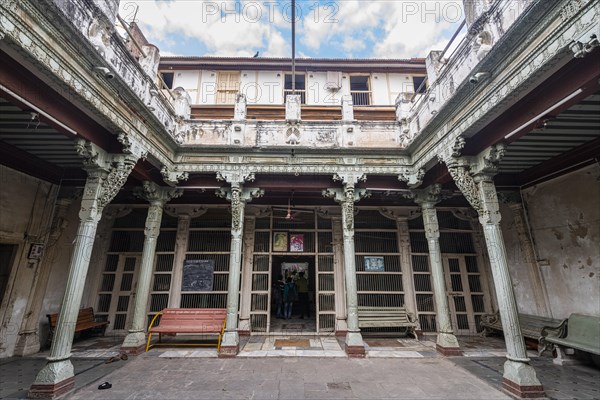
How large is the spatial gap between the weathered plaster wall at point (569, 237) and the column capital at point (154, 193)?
9.60 m

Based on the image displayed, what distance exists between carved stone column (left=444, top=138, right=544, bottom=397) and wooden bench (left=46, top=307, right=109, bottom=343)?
924 centimetres

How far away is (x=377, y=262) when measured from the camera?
29.3 ft

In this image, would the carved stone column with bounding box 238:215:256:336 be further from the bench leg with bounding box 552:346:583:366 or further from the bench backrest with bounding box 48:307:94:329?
the bench leg with bounding box 552:346:583:366

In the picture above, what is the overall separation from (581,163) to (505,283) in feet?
12.1

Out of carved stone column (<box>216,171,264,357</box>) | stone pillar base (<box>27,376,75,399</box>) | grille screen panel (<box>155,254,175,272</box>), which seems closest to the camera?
stone pillar base (<box>27,376,75,399</box>)

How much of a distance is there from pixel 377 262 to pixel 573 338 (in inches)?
180

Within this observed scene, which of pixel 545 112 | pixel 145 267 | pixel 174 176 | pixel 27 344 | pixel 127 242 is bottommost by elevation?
pixel 27 344

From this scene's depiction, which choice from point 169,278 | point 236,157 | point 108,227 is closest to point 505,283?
point 236,157

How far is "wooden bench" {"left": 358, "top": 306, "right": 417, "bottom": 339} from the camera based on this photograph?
7949mm

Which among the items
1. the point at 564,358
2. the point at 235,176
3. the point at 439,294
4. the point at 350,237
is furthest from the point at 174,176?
the point at 564,358

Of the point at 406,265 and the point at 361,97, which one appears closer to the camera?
the point at 406,265

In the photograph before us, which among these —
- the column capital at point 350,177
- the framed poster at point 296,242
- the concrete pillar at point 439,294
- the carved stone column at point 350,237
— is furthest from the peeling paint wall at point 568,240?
the framed poster at point 296,242

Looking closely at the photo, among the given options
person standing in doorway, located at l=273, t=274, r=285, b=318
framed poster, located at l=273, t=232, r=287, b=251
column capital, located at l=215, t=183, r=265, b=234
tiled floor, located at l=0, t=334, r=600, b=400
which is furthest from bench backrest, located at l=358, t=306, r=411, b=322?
column capital, located at l=215, t=183, r=265, b=234

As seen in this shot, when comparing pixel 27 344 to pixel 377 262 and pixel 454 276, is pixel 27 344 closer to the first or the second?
pixel 377 262
